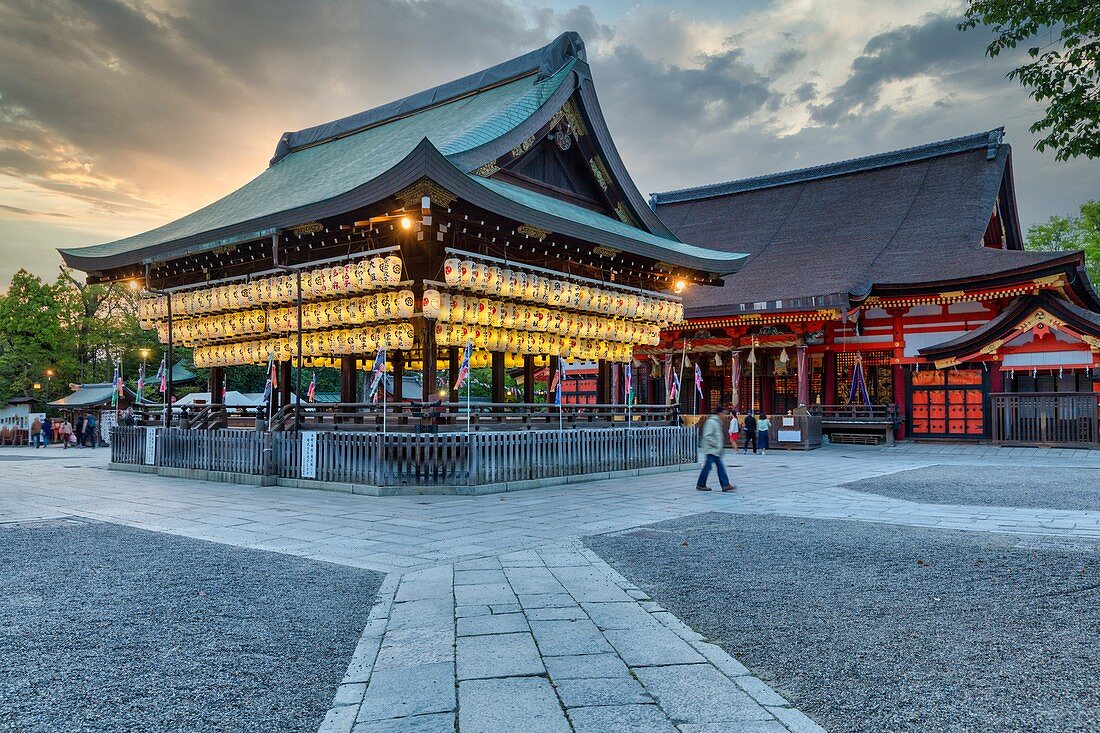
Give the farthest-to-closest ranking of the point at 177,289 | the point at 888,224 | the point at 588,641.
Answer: the point at 888,224
the point at 177,289
the point at 588,641

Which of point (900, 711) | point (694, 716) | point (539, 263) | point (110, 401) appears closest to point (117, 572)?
point (694, 716)

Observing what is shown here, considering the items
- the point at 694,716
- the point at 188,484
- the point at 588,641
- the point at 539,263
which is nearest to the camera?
the point at 694,716

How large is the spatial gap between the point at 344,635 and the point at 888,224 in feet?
99.5

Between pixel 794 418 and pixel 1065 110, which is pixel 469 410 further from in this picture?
pixel 794 418

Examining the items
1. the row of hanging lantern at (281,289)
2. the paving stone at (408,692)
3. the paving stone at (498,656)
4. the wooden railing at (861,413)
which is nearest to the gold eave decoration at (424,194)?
the row of hanging lantern at (281,289)

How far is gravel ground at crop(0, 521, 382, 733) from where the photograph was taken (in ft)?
11.5

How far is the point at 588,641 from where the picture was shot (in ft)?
14.9

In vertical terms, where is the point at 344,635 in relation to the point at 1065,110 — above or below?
below

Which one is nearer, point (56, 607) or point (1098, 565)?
Result: point (56, 607)

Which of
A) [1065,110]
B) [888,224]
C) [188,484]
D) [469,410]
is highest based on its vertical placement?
[888,224]

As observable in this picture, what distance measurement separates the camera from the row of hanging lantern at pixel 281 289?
1347cm

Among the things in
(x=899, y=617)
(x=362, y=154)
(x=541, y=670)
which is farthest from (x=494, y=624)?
(x=362, y=154)

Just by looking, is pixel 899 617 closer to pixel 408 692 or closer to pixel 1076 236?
pixel 408 692

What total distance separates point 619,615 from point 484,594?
1174 millimetres
